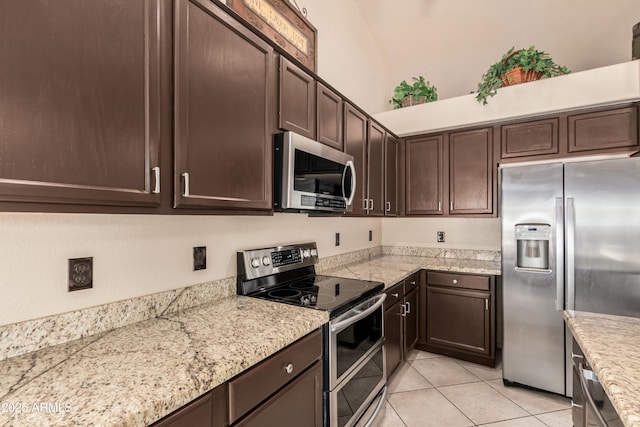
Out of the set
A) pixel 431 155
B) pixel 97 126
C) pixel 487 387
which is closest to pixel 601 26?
pixel 431 155

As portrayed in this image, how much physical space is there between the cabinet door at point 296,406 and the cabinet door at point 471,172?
2.38 m

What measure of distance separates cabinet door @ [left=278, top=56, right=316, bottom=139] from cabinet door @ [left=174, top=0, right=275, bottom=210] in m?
0.09

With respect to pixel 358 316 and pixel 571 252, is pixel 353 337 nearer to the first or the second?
pixel 358 316

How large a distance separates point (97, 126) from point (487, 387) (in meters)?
3.02

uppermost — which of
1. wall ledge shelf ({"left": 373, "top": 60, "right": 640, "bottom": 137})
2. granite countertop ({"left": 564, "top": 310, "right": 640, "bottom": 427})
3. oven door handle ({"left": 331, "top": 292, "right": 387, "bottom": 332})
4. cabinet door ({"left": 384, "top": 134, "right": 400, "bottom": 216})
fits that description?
wall ledge shelf ({"left": 373, "top": 60, "right": 640, "bottom": 137})

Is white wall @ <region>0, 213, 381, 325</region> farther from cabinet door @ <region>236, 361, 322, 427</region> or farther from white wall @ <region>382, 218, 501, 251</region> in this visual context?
white wall @ <region>382, 218, 501, 251</region>

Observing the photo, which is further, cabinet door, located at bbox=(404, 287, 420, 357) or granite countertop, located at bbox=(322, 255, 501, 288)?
cabinet door, located at bbox=(404, 287, 420, 357)

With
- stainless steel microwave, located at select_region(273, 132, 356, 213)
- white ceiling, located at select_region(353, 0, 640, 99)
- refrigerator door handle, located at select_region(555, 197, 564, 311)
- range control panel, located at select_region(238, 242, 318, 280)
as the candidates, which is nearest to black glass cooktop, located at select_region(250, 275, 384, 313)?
range control panel, located at select_region(238, 242, 318, 280)

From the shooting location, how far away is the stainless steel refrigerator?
2037 mm

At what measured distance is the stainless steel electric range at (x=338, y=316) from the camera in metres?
1.50

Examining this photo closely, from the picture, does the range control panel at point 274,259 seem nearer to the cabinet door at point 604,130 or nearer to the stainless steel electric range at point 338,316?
the stainless steel electric range at point 338,316

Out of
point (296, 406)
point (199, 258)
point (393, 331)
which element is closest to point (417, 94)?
point (393, 331)

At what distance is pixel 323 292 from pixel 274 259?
376mm

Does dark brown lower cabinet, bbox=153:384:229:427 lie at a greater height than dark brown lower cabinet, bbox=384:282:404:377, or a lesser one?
greater
